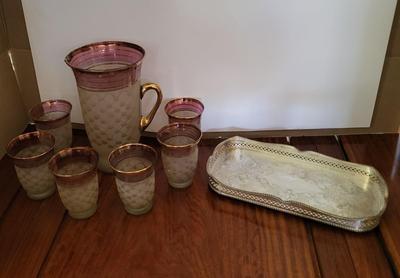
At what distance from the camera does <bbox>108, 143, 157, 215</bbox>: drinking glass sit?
748 millimetres

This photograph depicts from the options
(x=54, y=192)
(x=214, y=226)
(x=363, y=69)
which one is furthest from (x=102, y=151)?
(x=363, y=69)

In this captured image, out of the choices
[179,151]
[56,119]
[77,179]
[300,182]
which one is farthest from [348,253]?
[56,119]

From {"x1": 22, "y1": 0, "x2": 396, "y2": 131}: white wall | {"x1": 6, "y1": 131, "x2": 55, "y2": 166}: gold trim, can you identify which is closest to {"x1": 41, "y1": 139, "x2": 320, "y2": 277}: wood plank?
{"x1": 6, "y1": 131, "x2": 55, "y2": 166}: gold trim

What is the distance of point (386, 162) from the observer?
2.96ft

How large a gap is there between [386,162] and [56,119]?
2.17 feet

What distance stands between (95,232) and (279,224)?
1.04ft

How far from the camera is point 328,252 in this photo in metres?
0.72

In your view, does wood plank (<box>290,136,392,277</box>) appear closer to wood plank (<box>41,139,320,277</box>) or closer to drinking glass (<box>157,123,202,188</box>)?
wood plank (<box>41,139,320,277</box>)

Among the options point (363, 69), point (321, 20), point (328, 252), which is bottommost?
point (328, 252)

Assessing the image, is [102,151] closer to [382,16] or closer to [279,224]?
[279,224]

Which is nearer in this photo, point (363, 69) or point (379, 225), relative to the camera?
point (379, 225)

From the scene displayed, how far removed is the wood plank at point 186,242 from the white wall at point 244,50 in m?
0.24

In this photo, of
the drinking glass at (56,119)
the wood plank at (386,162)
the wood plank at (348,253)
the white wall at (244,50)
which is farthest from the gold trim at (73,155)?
the wood plank at (386,162)

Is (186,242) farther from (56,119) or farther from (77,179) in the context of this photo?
(56,119)
